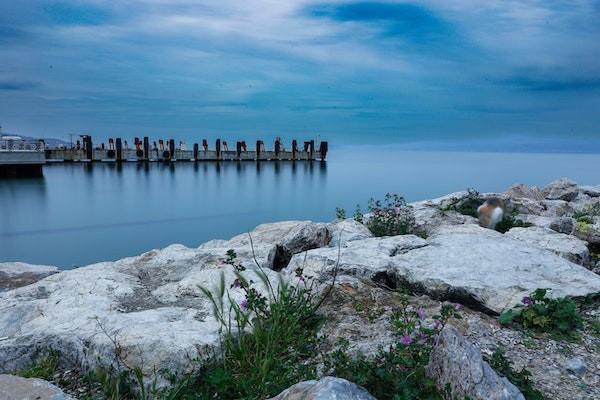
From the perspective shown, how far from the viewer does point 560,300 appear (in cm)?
425

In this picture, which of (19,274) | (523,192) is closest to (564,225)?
(523,192)

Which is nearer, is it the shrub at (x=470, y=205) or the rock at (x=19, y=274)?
the rock at (x=19, y=274)

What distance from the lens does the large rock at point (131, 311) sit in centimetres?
374

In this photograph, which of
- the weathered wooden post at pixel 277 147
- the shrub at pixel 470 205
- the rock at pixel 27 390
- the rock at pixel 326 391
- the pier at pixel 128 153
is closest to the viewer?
the rock at pixel 326 391

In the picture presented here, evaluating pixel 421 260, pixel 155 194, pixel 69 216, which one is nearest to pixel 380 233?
pixel 421 260

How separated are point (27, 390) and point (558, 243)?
20.9 feet

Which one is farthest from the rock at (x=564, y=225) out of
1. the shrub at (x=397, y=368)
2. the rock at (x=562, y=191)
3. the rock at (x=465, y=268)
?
the rock at (x=562, y=191)

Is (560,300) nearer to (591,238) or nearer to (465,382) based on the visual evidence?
(465,382)

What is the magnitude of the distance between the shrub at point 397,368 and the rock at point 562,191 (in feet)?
43.0

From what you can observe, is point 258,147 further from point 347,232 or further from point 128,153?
point 347,232

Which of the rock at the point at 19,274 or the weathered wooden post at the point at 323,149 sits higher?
the weathered wooden post at the point at 323,149

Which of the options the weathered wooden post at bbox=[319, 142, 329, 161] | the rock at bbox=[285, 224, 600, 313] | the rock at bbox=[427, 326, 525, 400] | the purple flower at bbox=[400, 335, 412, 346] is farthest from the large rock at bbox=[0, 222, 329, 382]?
the weathered wooden post at bbox=[319, 142, 329, 161]

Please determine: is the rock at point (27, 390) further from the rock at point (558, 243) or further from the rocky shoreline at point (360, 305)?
the rock at point (558, 243)

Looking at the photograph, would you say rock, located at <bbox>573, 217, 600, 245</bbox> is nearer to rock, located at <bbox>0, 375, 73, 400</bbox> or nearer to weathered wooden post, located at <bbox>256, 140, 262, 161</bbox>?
rock, located at <bbox>0, 375, 73, 400</bbox>
